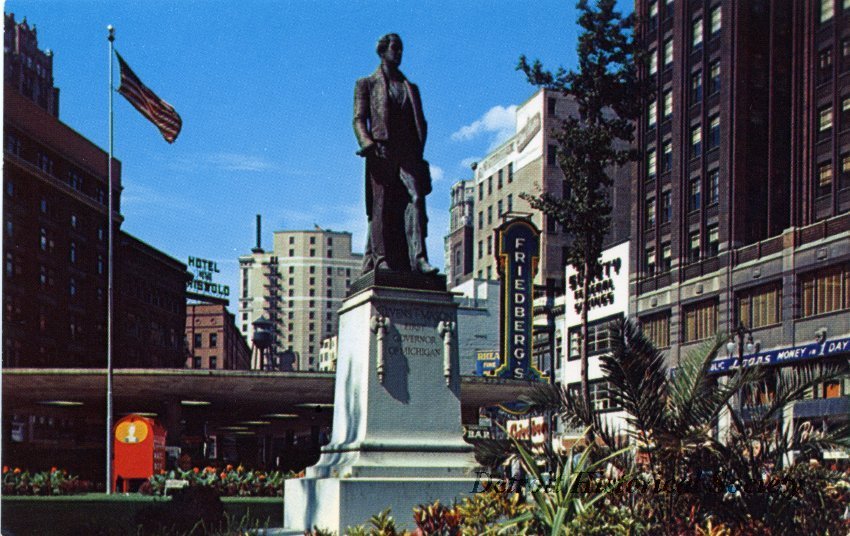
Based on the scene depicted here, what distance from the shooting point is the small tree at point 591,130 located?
134 ft

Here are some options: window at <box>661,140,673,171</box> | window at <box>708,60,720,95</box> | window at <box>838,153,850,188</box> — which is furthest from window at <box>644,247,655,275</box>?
window at <box>838,153,850,188</box>

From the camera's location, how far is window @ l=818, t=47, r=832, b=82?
156 feet

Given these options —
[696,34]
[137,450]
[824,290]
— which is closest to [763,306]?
[824,290]

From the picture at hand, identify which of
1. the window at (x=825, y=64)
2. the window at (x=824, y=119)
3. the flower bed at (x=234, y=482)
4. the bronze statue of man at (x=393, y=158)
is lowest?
the flower bed at (x=234, y=482)

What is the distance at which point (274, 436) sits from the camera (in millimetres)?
125750

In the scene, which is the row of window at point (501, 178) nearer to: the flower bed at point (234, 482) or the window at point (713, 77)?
the window at point (713, 77)

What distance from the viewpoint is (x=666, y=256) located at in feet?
209

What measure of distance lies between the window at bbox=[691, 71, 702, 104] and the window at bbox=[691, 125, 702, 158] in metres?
1.47

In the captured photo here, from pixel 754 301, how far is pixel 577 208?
18.6 meters

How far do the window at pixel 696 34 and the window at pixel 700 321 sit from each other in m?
13.5

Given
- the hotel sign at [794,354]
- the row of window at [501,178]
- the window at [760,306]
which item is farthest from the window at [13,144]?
the hotel sign at [794,354]

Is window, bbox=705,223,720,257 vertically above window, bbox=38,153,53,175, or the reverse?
window, bbox=38,153,53,175

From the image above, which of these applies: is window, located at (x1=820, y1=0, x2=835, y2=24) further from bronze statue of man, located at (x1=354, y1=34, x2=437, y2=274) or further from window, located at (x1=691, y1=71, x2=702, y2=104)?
bronze statue of man, located at (x1=354, y1=34, x2=437, y2=274)

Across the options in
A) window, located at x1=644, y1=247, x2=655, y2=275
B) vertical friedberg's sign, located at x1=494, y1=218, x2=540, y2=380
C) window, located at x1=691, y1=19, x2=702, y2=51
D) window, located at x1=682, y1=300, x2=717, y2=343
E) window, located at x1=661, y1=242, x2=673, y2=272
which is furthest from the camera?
vertical friedberg's sign, located at x1=494, y1=218, x2=540, y2=380
